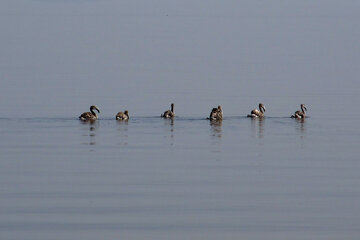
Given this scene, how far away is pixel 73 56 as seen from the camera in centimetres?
7625

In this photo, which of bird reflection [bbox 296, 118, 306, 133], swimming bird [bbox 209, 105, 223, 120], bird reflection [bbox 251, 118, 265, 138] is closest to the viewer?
bird reflection [bbox 251, 118, 265, 138]

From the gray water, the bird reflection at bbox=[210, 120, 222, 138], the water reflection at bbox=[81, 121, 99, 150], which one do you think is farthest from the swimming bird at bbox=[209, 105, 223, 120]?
the water reflection at bbox=[81, 121, 99, 150]

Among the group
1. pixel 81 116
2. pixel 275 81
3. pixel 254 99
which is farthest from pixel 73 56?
pixel 81 116

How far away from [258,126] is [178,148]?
6.24 m

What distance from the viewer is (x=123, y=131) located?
109 feet

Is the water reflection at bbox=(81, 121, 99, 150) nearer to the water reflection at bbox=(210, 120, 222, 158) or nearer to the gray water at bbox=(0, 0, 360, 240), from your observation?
the gray water at bbox=(0, 0, 360, 240)

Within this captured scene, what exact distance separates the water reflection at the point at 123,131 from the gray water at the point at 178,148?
0.17 feet

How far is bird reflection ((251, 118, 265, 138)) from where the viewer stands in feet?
108

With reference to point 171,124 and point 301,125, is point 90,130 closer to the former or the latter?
point 171,124

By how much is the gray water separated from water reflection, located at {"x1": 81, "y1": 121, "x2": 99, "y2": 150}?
67mm

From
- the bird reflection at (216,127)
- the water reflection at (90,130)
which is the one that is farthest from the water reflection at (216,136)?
the water reflection at (90,130)

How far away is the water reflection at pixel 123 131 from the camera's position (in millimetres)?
30562

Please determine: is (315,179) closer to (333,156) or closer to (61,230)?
(333,156)

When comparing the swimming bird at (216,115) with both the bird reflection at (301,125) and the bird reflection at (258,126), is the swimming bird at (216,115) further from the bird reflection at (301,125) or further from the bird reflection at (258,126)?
the bird reflection at (301,125)
